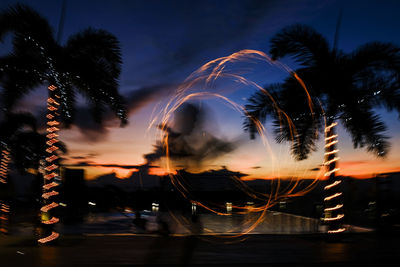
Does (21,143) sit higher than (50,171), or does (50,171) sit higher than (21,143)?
(21,143)

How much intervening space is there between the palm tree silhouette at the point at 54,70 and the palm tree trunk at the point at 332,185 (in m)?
6.83

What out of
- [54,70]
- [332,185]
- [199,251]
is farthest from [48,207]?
[332,185]

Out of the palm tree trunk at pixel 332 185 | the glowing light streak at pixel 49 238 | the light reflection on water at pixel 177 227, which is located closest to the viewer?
the glowing light streak at pixel 49 238

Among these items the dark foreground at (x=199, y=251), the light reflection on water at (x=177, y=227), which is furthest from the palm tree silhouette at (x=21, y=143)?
the dark foreground at (x=199, y=251)

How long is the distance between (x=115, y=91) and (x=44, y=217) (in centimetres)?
441

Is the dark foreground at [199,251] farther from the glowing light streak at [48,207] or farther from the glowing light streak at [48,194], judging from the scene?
the glowing light streak at [48,194]

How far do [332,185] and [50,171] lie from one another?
8801 mm

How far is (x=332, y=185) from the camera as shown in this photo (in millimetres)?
13203

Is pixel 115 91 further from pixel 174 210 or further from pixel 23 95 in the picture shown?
pixel 174 210

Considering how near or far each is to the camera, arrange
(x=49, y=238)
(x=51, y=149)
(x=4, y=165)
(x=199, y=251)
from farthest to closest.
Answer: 1. (x=4, y=165)
2. (x=51, y=149)
3. (x=49, y=238)
4. (x=199, y=251)

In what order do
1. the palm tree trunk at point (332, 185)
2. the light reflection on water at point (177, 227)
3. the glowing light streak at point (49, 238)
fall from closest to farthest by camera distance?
the glowing light streak at point (49, 238)
the palm tree trunk at point (332, 185)
the light reflection on water at point (177, 227)

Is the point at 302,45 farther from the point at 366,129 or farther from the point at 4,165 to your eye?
the point at 4,165

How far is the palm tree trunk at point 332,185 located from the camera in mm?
13102

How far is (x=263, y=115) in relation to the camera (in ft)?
46.6
